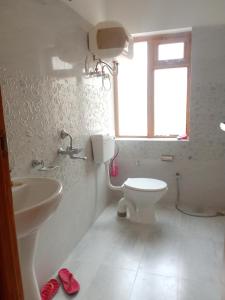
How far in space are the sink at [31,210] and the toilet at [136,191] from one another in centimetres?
117

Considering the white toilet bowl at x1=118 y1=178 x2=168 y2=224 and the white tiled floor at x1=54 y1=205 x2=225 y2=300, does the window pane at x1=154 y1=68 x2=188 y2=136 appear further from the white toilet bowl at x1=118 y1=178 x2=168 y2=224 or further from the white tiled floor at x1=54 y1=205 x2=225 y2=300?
the white tiled floor at x1=54 y1=205 x2=225 y2=300

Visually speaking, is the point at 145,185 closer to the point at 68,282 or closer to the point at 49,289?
the point at 68,282

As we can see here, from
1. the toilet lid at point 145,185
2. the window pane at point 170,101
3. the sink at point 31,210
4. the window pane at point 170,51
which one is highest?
the window pane at point 170,51

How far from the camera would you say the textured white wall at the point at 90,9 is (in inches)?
87.0

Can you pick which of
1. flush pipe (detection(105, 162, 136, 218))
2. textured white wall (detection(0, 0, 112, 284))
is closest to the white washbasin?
textured white wall (detection(0, 0, 112, 284))

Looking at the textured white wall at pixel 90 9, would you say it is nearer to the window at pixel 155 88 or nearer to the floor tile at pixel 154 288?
the window at pixel 155 88

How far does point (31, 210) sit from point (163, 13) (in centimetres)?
258

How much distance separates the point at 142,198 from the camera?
258 centimetres

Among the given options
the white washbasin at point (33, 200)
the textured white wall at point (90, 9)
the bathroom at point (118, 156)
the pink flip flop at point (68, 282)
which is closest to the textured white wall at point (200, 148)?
the bathroom at point (118, 156)

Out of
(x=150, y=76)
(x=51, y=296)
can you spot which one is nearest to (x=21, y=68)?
(x=51, y=296)

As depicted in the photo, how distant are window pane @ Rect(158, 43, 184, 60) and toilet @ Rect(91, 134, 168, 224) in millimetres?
1182

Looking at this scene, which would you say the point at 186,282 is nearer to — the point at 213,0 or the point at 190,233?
the point at 190,233

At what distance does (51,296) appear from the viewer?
173cm

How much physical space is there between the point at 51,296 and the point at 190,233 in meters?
1.38
